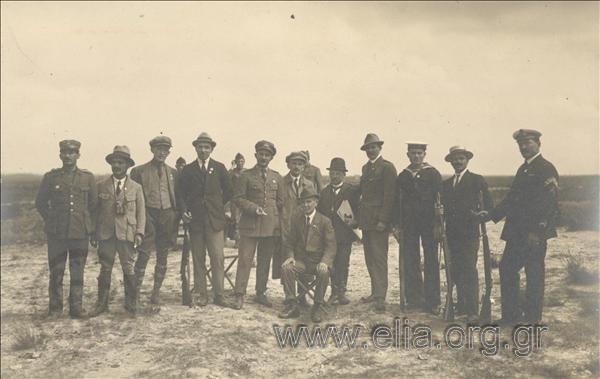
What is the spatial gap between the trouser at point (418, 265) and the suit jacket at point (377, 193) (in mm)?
358

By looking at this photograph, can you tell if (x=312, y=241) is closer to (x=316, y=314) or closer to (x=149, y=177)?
(x=316, y=314)

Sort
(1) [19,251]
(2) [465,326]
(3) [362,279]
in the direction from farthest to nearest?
(1) [19,251], (3) [362,279], (2) [465,326]

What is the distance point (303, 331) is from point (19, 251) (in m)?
11.2

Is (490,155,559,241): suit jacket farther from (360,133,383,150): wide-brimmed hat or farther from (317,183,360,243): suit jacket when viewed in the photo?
(317,183,360,243): suit jacket

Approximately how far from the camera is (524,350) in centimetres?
550

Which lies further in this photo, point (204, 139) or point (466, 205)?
point (204, 139)

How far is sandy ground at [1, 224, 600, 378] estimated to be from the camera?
5.38m

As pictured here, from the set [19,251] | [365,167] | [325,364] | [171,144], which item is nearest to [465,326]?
[325,364]

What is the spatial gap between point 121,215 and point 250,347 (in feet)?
8.02

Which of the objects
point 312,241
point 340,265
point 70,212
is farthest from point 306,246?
point 70,212

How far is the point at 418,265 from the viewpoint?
711cm

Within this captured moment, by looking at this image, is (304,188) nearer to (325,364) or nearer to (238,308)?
(238,308)

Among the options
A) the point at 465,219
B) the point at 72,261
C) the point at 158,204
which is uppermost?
the point at 158,204

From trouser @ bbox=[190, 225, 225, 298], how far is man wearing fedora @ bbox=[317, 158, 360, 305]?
157cm
